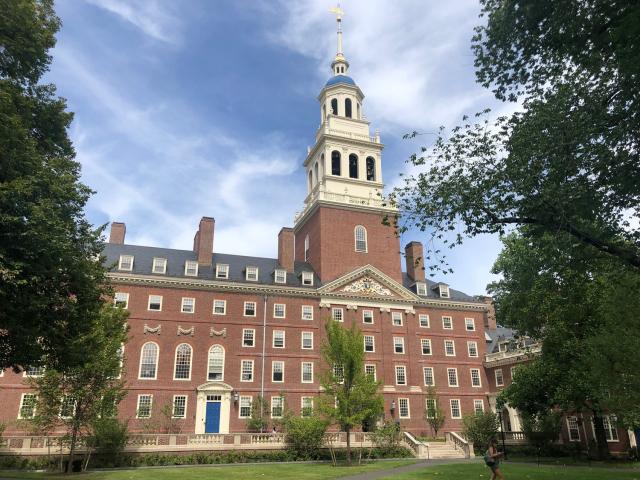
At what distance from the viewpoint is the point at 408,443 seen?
36438 millimetres

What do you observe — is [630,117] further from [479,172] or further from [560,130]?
[479,172]

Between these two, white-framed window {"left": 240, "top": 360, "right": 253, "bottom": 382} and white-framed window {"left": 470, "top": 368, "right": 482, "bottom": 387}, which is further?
white-framed window {"left": 470, "top": 368, "right": 482, "bottom": 387}

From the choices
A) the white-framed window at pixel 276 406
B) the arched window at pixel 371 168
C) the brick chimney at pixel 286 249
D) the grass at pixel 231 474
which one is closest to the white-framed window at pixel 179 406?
the white-framed window at pixel 276 406

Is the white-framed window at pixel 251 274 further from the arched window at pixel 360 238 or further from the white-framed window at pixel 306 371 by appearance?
the arched window at pixel 360 238

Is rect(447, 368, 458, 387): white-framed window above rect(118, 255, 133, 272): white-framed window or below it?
below

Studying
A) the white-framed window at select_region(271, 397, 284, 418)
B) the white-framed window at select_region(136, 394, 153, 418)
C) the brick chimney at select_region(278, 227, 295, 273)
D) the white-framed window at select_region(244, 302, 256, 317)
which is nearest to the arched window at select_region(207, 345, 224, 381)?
the white-framed window at select_region(244, 302, 256, 317)

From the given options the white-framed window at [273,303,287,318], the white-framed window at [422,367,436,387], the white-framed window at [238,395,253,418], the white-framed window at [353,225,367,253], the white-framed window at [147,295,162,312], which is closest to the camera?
the white-framed window at [238,395,253,418]

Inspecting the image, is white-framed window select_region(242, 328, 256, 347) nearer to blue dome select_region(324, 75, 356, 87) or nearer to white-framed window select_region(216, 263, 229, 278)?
white-framed window select_region(216, 263, 229, 278)

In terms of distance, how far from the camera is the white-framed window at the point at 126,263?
44.2 meters

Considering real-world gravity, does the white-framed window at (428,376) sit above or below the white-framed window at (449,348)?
below

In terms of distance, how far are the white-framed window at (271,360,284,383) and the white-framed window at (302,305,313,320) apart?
4.70m

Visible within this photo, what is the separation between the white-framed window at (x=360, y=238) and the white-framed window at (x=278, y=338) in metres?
11.4

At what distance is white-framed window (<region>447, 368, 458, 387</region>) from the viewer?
4981 cm

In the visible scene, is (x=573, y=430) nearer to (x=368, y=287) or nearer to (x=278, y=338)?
(x=368, y=287)
